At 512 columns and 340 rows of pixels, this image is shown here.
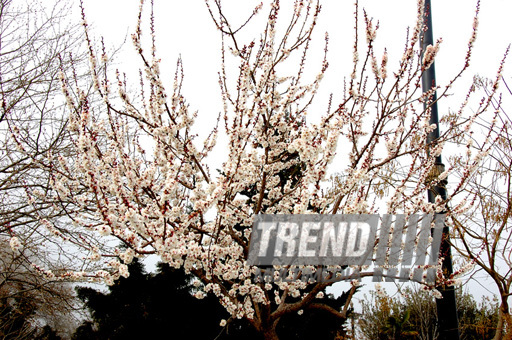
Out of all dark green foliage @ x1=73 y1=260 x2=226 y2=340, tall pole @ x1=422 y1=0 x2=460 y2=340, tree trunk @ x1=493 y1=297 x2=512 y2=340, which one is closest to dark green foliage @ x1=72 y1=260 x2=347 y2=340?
dark green foliage @ x1=73 y1=260 x2=226 y2=340

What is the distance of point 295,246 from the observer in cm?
400

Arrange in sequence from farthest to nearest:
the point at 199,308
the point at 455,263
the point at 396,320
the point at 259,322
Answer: the point at 396,320 → the point at 455,263 → the point at 199,308 → the point at 259,322

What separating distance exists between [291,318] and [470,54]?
5524 millimetres

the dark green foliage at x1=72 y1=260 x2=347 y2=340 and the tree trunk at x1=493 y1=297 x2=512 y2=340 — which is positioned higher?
the tree trunk at x1=493 y1=297 x2=512 y2=340

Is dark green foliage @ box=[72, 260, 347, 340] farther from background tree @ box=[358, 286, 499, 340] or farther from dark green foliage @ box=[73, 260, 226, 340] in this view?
background tree @ box=[358, 286, 499, 340]

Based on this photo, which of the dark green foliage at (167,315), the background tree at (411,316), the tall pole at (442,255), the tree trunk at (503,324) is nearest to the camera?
the tall pole at (442,255)

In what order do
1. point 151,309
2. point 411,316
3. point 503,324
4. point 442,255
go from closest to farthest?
1. point 442,255
2. point 503,324
3. point 151,309
4. point 411,316

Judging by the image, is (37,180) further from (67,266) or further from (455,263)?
(455,263)

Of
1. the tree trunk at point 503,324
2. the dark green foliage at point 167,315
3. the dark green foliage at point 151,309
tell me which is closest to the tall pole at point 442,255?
the tree trunk at point 503,324

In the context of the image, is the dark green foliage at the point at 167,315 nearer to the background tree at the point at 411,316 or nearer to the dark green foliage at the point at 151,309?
the dark green foliage at the point at 151,309

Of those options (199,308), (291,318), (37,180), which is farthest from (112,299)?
(291,318)

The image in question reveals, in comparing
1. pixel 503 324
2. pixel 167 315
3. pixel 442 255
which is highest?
pixel 442 255

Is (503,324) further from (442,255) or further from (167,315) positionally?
(167,315)

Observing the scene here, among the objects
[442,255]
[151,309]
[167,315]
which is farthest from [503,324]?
[151,309]
